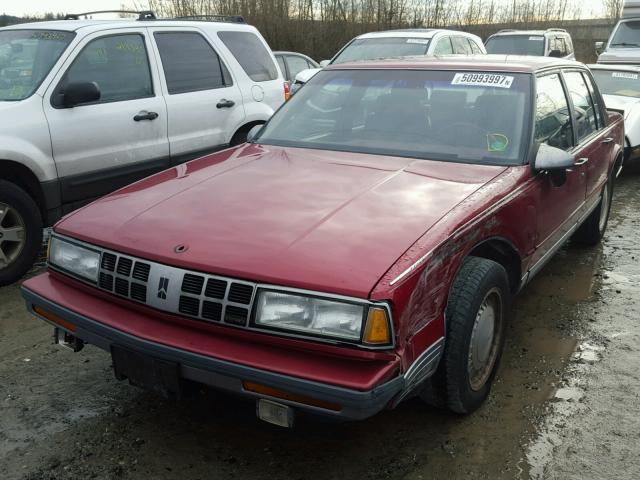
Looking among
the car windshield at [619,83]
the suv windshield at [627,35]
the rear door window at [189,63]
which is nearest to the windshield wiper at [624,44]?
the suv windshield at [627,35]

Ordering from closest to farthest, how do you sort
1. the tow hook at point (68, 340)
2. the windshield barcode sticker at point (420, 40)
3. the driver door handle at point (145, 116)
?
1. the tow hook at point (68, 340)
2. the driver door handle at point (145, 116)
3. the windshield barcode sticker at point (420, 40)

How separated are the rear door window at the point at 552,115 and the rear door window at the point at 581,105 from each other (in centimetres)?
22

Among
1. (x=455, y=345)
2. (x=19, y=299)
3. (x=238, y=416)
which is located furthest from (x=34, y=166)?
(x=455, y=345)

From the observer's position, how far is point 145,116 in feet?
17.4

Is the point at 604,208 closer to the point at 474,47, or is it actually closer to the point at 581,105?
the point at 581,105

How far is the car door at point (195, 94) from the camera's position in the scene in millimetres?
5613

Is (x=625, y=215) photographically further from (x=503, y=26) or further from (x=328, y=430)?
(x=503, y=26)

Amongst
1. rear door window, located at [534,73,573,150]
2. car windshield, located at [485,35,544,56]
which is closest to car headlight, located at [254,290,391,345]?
rear door window, located at [534,73,573,150]

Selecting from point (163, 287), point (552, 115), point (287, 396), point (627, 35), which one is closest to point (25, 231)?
point (163, 287)

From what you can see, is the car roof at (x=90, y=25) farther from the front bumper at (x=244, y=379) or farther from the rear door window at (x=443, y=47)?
the rear door window at (x=443, y=47)

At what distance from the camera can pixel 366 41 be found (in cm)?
996

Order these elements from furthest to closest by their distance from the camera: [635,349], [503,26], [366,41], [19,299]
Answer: [503,26]
[366,41]
[19,299]
[635,349]

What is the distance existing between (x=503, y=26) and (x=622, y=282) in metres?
23.2

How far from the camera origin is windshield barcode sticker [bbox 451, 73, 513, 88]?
3.73m
